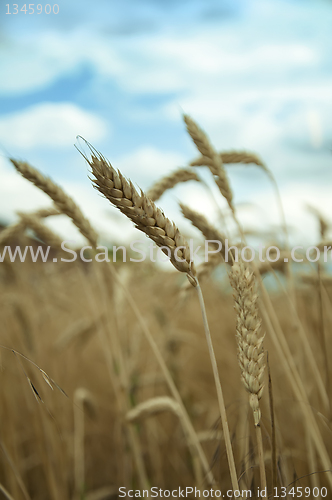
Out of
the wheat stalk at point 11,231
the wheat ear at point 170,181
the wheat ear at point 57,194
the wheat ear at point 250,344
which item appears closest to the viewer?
the wheat ear at point 250,344

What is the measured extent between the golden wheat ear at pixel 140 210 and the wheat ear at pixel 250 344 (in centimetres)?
10

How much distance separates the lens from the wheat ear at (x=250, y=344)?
0.69 m

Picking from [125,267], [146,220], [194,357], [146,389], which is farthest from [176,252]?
[194,357]

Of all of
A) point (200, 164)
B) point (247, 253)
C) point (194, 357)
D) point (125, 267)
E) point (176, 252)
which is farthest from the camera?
point (194, 357)

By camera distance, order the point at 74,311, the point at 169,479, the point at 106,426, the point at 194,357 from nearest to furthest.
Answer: the point at 169,479 < the point at 106,426 < the point at 194,357 < the point at 74,311

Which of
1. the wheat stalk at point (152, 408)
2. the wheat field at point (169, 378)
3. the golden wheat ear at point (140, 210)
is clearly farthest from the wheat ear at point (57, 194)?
the wheat stalk at point (152, 408)

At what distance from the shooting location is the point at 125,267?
8.63ft

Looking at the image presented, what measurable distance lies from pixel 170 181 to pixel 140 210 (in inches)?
29.4

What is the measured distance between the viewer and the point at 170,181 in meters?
1.46

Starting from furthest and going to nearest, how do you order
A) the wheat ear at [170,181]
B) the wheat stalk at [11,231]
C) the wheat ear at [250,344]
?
the wheat stalk at [11,231], the wheat ear at [170,181], the wheat ear at [250,344]

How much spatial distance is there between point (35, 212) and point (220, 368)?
225 cm

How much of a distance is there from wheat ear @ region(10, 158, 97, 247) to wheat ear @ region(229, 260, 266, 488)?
632 millimetres

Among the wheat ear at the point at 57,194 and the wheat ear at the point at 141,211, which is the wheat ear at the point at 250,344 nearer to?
the wheat ear at the point at 141,211

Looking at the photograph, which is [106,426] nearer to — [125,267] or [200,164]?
[125,267]
